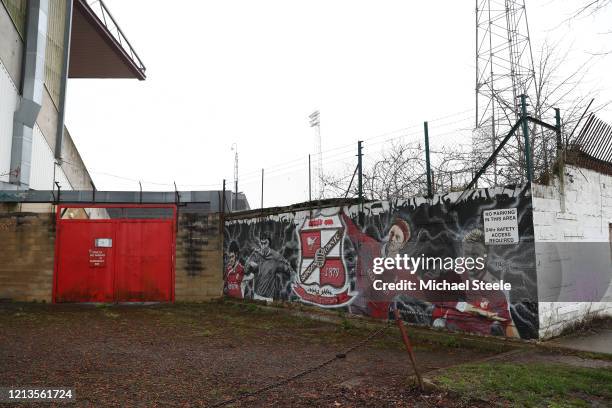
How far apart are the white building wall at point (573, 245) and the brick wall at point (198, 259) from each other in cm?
871

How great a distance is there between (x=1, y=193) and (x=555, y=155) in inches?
534

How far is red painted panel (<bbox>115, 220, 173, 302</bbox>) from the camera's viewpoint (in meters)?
12.8

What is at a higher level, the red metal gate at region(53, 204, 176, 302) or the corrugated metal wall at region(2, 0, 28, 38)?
the corrugated metal wall at region(2, 0, 28, 38)

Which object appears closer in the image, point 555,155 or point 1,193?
point 555,155

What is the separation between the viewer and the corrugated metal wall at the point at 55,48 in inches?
664

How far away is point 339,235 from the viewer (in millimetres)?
9852

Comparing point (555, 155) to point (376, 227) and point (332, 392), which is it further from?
point (332, 392)

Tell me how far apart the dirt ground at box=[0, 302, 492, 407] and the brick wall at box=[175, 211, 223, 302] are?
2401 mm

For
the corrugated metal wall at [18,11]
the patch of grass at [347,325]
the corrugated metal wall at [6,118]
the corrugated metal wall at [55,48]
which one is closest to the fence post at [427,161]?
the patch of grass at [347,325]

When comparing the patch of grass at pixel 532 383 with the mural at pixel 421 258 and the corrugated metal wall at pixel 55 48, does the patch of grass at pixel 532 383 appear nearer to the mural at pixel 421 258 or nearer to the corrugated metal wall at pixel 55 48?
the mural at pixel 421 258

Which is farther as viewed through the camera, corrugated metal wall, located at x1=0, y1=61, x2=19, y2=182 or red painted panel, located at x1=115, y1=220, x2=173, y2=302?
corrugated metal wall, located at x1=0, y1=61, x2=19, y2=182

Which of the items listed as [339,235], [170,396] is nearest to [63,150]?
A: [339,235]

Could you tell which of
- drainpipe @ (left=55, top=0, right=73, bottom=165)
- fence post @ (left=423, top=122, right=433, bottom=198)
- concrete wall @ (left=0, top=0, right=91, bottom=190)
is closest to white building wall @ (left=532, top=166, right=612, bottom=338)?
fence post @ (left=423, top=122, right=433, bottom=198)

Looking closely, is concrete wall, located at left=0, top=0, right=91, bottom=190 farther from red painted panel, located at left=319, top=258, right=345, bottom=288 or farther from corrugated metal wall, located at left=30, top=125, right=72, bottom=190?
red painted panel, located at left=319, top=258, right=345, bottom=288
